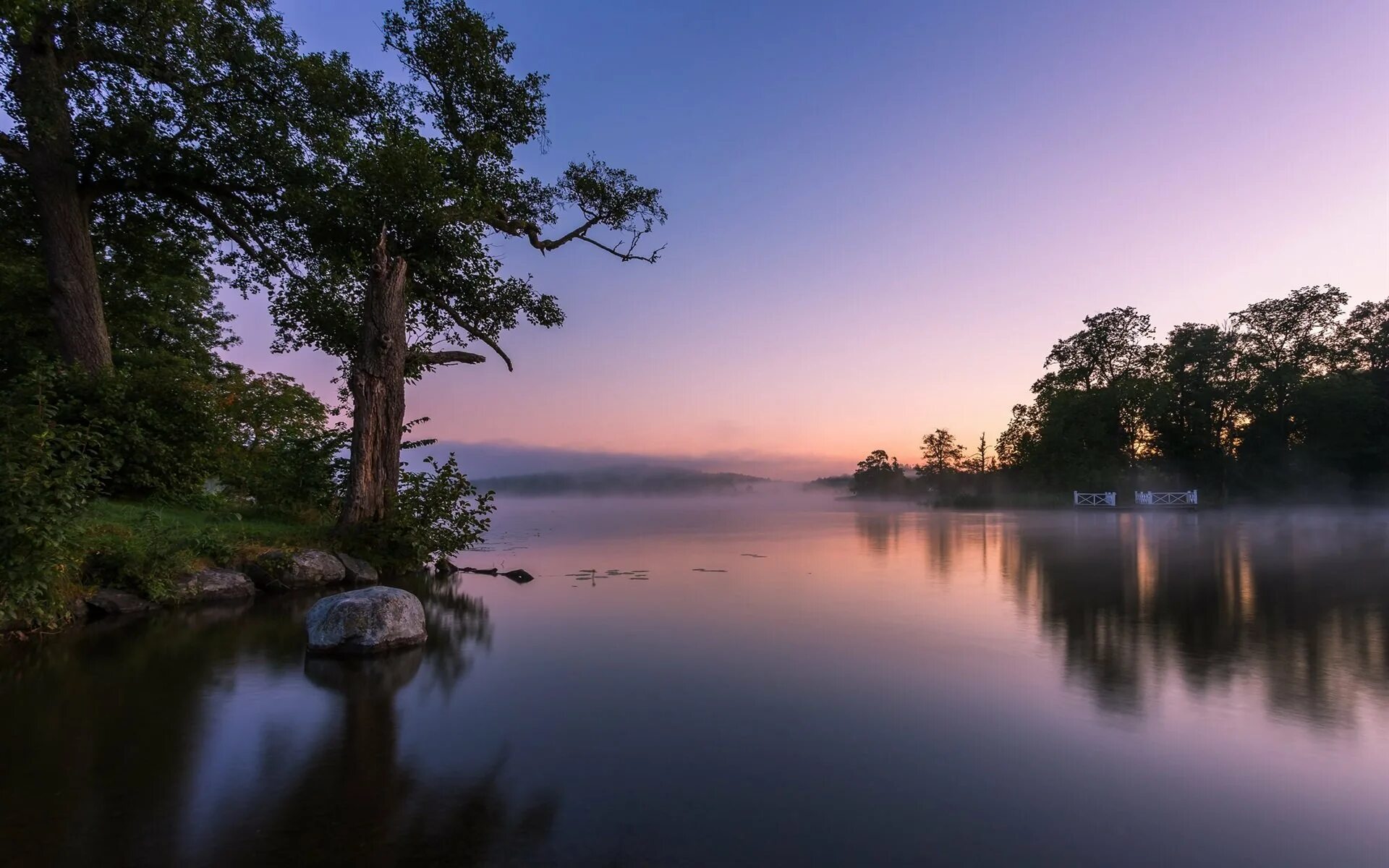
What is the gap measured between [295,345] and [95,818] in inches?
607

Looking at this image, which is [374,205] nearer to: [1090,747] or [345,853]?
[345,853]

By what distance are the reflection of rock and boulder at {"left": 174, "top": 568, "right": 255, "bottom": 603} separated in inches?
178

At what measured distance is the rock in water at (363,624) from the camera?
24.7 feet

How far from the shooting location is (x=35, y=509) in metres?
6.67

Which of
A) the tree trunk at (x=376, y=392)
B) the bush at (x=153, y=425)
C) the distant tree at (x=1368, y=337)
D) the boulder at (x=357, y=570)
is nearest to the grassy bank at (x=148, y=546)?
the boulder at (x=357, y=570)

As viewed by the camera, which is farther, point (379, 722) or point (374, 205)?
point (374, 205)

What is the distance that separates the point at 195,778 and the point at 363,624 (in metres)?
3.44

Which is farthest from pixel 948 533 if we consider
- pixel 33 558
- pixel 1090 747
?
pixel 33 558

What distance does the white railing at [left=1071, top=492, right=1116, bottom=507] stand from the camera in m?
46.7

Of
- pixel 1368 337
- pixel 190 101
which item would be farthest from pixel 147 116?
pixel 1368 337

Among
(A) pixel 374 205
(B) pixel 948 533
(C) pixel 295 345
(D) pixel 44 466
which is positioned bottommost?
(B) pixel 948 533

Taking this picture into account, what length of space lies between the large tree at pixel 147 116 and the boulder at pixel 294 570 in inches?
277

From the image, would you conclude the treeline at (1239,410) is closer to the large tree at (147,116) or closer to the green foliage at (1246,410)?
the green foliage at (1246,410)

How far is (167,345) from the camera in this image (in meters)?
21.5
